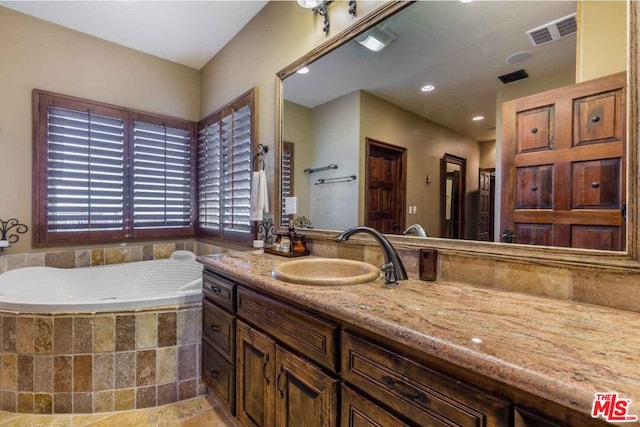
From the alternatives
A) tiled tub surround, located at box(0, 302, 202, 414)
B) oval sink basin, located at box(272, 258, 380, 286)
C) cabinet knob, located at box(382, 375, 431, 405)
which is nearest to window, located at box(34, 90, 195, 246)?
tiled tub surround, located at box(0, 302, 202, 414)

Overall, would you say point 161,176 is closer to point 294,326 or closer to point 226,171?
point 226,171

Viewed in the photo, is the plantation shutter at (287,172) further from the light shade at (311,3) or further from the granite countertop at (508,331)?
the granite countertop at (508,331)

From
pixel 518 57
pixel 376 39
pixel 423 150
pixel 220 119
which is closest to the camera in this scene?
pixel 518 57

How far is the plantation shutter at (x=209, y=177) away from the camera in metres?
3.04

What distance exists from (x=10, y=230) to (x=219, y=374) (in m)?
2.29

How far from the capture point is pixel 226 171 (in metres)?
2.87

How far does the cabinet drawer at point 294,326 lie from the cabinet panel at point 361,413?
9 cm

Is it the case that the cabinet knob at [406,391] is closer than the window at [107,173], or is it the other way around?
the cabinet knob at [406,391]

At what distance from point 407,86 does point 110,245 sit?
9.96ft

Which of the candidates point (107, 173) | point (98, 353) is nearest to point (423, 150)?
point (98, 353)

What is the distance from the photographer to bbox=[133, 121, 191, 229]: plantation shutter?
3035 millimetres

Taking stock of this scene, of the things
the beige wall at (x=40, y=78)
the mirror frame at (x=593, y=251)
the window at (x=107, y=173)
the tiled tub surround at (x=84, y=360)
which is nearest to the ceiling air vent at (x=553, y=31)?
the mirror frame at (x=593, y=251)

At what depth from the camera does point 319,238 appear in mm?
1902
